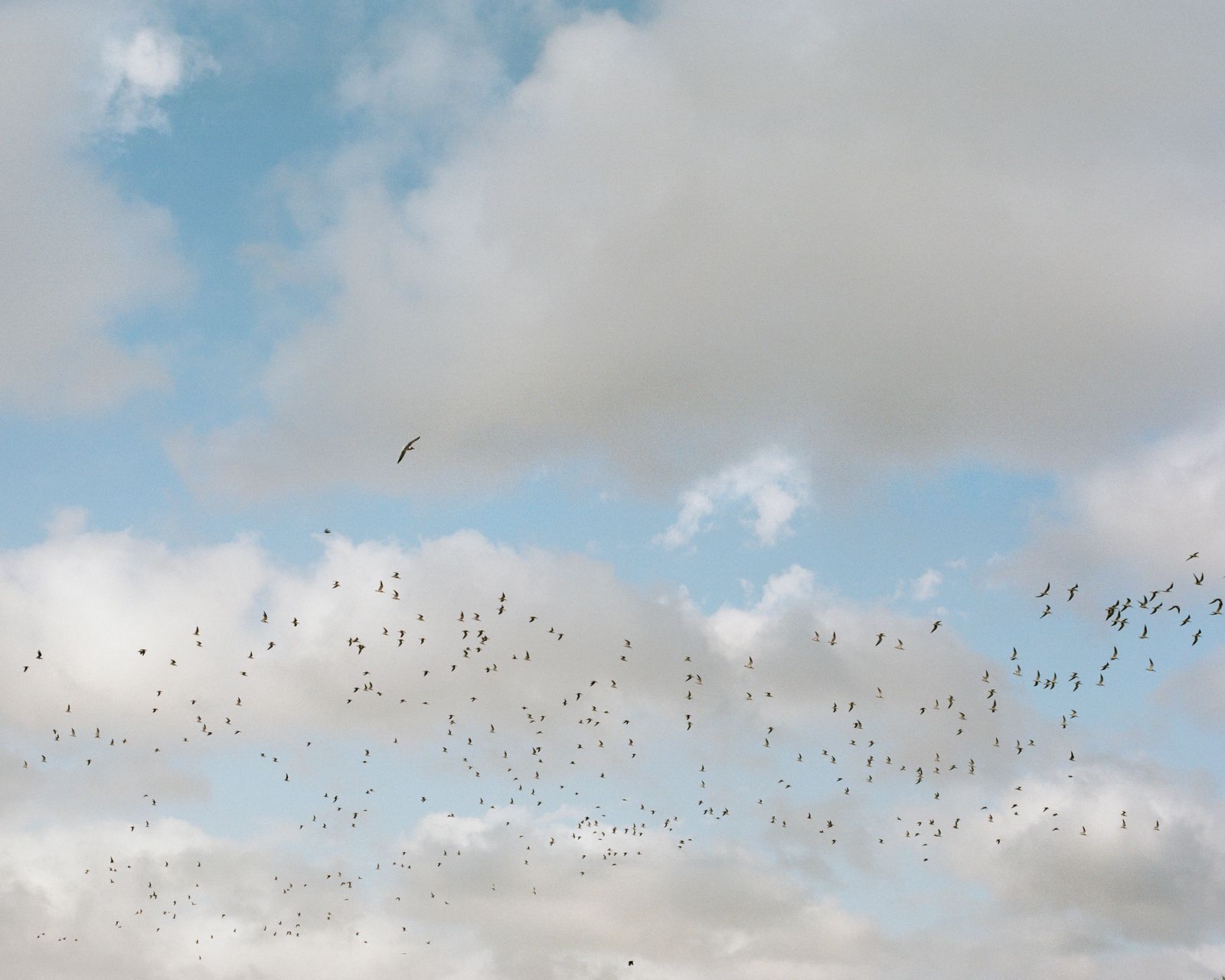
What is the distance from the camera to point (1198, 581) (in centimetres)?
8775

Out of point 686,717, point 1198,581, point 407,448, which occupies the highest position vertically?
point 686,717

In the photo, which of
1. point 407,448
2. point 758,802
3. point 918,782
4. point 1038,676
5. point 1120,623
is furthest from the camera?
point 758,802

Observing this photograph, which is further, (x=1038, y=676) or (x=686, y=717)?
(x=686, y=717)

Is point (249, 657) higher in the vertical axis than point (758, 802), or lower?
higher

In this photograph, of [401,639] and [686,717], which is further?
[686,717]

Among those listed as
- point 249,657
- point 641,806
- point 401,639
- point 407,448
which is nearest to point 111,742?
point 249,657

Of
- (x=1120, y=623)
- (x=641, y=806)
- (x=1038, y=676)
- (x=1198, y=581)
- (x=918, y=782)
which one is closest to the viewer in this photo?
(x=1198, y=581)

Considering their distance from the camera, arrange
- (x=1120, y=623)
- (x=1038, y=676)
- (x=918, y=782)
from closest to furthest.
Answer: (x=1120, y=623) → (x=1038, y=676) → (x=918, y=782)

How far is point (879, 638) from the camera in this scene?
125m

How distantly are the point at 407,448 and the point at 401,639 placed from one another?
86668 millimetres

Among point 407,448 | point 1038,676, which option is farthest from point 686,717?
point 407,448

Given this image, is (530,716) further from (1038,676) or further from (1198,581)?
(1198,581)

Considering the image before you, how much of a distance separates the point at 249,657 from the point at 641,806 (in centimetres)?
5887

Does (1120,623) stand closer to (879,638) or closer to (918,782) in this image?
(879,638)
